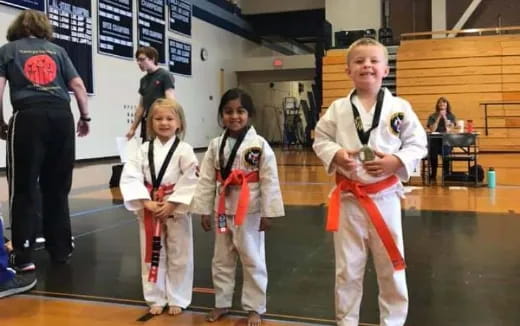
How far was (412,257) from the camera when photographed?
3.28 m

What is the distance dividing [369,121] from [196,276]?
4.97ft

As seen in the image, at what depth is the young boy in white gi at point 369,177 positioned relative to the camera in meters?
1.86

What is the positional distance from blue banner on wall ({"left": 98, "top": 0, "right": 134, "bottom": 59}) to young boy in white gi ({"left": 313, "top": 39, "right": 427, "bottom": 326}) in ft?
31.6

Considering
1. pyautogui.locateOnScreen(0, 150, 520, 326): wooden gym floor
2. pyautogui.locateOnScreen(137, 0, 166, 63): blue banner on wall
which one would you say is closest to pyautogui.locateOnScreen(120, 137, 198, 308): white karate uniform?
pyautogui.locateOnScreen(0, 150, 520, 326): wooden gym floor

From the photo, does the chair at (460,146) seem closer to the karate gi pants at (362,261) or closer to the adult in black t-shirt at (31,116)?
the adult in black t-shirt at (31,116)

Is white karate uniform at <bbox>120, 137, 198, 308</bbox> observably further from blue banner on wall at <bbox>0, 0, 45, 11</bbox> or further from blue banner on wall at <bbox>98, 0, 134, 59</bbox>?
blue banner on wall at <bbox>98, 0, 134, 59</bbox>

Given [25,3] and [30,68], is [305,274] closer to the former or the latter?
[30,68]

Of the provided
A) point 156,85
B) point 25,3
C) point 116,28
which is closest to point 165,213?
point 156,85

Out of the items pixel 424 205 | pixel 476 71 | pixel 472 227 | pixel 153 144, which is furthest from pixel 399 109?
pixel 476 71

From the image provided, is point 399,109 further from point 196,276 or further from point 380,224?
point 196,276

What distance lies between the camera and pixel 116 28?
11094mm

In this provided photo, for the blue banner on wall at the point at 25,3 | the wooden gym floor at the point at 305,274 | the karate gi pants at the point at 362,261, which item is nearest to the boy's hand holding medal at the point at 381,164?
the karate gi pants at the point at 362,261

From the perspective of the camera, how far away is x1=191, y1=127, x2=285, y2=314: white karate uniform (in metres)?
2.21

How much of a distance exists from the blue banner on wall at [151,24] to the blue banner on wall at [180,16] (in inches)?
19.4
